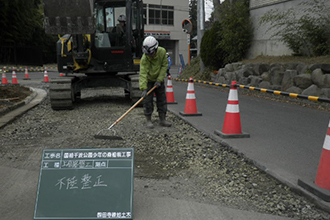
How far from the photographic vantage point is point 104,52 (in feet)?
33.5

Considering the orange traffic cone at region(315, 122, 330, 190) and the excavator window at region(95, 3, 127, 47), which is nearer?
the orange traffic cone at region(315, 122, 330, 190)

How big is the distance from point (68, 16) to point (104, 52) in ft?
6.01

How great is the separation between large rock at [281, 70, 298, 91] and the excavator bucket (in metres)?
6.54

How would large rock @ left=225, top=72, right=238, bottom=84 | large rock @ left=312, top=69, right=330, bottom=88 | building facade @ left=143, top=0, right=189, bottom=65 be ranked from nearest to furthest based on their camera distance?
large rock @ left=312, top=69, right=330, bottom=88 → large rock @ left=225, top=72, right=238, bottom=84 → building facade @ left=143, top=0, right=189, bottom=65

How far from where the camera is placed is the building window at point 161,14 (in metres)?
47.8

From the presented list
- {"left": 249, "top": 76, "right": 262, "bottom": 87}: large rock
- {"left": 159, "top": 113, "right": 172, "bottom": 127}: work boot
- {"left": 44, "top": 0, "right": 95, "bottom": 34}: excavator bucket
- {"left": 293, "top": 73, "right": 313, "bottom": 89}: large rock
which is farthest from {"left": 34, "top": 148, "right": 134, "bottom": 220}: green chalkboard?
{"left": 249, "top": 76, "right": 262, "bottom": 87}: large rock

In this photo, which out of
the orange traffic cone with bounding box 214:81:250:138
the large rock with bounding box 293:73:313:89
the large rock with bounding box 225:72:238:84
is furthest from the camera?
the large rock with bounding box 225:72:238:84

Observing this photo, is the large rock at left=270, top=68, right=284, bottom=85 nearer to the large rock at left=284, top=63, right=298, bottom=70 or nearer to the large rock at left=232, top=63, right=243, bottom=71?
the large rock at left=284, top=63, right=298, bottom=70

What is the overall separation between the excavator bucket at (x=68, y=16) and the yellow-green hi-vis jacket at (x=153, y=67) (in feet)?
8.16

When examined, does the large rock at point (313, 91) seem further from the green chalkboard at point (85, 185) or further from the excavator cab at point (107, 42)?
the green chalkboard at point (85, 185)

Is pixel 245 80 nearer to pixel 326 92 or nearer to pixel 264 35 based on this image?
pixel 264 35

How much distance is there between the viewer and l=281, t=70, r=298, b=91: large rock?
1144cm

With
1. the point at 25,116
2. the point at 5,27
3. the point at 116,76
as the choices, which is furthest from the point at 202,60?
the point at 5,27

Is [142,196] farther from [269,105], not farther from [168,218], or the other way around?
[269,105]
